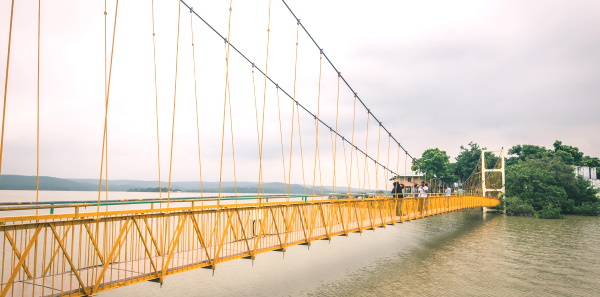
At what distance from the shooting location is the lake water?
15219 mm

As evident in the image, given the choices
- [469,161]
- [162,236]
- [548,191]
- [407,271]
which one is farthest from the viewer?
[469,161]

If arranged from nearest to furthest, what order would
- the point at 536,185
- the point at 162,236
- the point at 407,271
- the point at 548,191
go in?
the point at 162,236, the point at 407,271, the point at 548,191, the point at 536,185

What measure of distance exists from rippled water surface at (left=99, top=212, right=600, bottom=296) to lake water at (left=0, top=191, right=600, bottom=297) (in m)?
0.04

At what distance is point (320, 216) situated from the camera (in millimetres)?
14289

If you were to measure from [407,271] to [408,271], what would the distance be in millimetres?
51

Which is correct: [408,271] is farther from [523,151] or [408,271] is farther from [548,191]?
[523,151]

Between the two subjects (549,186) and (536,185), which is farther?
(536,185)

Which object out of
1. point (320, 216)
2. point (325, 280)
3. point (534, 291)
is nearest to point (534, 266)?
point (534, 291)

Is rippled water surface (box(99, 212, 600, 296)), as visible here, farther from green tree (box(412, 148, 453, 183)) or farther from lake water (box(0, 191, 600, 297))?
green tree (box(412, 148, 453, 183))

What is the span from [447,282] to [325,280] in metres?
4.90

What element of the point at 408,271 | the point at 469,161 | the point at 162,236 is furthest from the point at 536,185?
the point at 162,236

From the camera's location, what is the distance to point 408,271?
62.4 ft

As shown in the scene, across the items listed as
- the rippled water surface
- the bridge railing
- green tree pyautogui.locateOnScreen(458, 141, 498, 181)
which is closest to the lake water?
the rippled water surface

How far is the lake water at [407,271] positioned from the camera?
1522 centimetres
